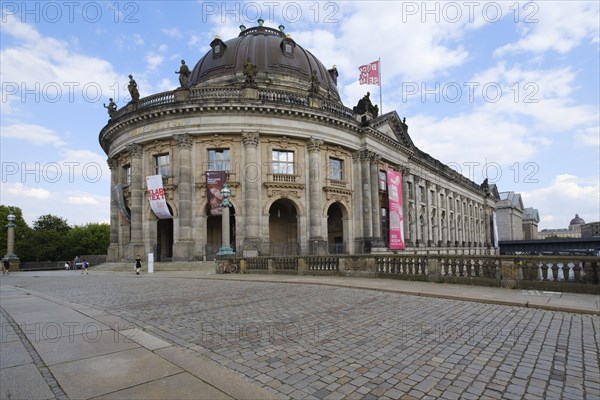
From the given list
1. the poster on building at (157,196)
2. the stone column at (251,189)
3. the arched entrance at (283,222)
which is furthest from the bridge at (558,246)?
the poster on building at (157,196)

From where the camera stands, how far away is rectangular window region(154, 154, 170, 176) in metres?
31.1

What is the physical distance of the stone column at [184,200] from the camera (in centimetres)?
2769

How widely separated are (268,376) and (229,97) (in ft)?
91.1

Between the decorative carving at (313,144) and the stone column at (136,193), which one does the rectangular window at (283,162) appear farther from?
the stone column at (136,193)

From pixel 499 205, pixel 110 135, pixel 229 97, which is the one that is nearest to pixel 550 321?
pixel 229 97

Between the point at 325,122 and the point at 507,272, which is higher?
the point at 325,122

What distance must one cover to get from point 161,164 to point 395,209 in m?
23.4

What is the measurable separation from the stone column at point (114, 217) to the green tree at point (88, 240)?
97.0 ft

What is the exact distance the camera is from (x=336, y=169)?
34500 millimetres

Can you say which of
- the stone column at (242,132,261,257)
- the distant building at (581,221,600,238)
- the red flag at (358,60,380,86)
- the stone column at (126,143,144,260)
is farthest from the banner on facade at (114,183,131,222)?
the distant building at (581,221,600,238)

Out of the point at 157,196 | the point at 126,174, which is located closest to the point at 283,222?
the point at 157,196

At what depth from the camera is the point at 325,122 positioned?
106ft

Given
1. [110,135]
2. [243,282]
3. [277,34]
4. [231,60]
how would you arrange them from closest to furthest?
[243,282] → [110,135] → [231,60] → [277,34]

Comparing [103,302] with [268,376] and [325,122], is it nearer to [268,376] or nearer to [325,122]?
[268,376]
